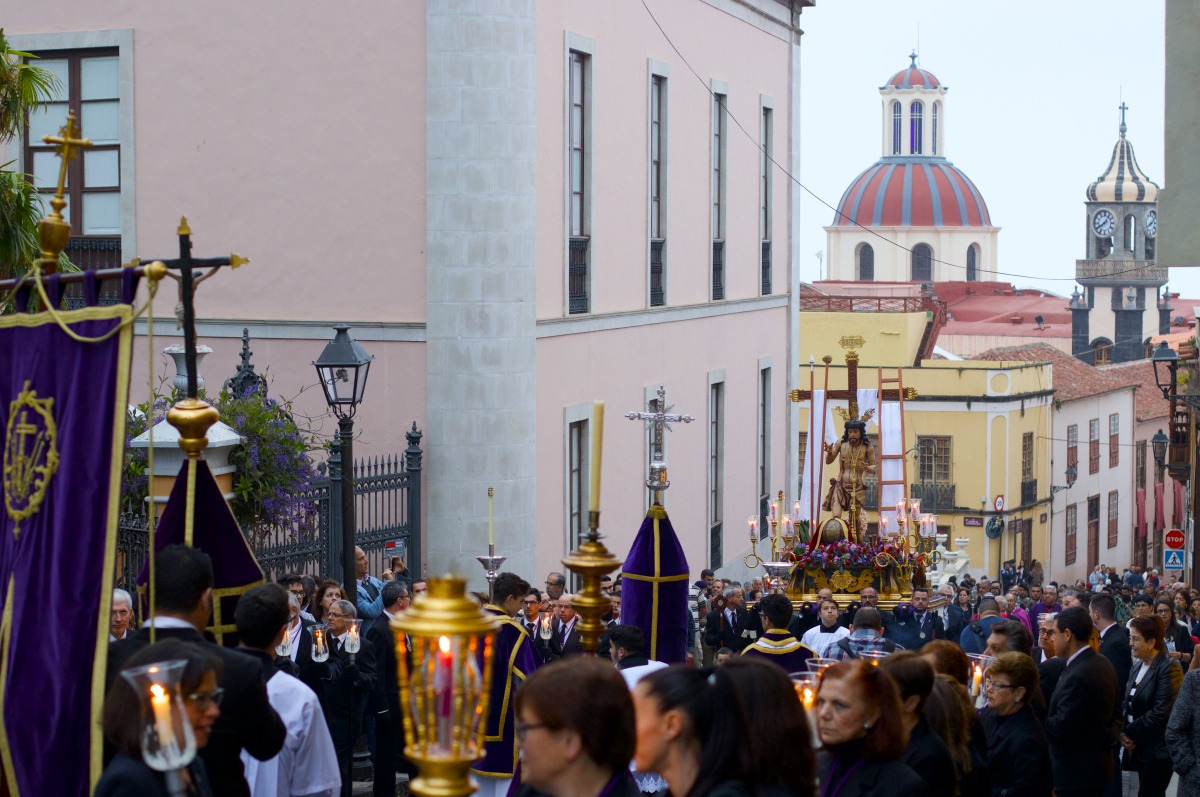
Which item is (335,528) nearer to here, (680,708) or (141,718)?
(141,718)

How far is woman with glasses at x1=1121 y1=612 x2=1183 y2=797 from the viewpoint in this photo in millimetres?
10648

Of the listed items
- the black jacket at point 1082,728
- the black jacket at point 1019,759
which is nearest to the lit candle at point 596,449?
the black jacket at point 1019,759

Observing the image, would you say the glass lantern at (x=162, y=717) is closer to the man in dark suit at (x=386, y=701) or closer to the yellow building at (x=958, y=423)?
the man in dark suit at (x=386, y=701)

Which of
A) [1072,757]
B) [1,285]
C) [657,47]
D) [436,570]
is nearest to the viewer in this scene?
[1,285]

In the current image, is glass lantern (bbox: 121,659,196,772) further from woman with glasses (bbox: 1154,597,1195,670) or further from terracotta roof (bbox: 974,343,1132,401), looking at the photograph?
terracotta roof (bbox: 974,343,1132,401)

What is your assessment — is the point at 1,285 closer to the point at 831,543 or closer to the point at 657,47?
the point at 831,543

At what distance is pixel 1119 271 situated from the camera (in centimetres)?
10062

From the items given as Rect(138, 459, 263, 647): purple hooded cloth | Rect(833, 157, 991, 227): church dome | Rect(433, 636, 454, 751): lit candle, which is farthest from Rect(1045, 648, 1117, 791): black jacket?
Rect(833, 157, 991, 227): church dome

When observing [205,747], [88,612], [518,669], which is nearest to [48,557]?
[88,612]

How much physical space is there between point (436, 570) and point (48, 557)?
1221 cm

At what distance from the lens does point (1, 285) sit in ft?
22.4

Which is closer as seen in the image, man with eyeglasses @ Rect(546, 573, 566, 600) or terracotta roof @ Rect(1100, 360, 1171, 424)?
man with eyeglasses @ Rect(546, 573, 566, 600)

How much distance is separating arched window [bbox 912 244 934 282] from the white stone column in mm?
96752

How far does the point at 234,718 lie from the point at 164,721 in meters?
0.90
